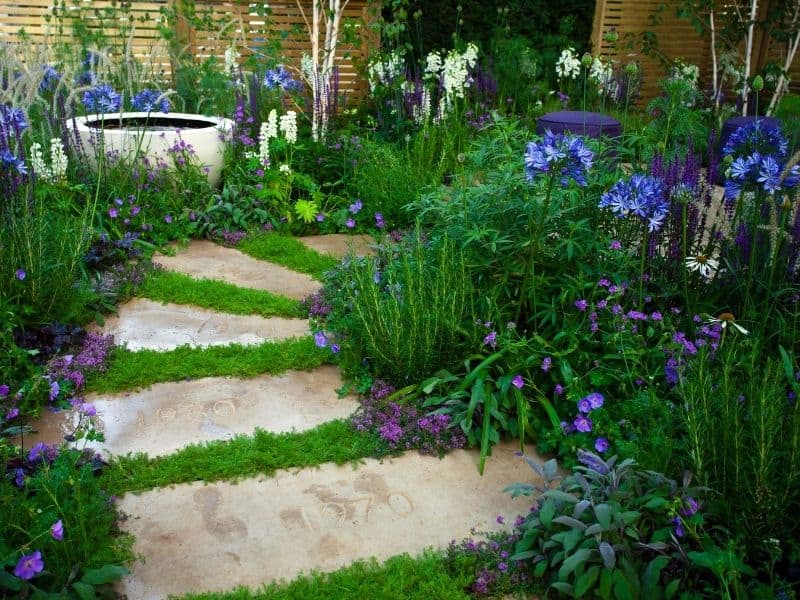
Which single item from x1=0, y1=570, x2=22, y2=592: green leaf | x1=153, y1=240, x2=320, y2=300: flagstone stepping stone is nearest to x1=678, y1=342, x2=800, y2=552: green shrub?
x1=0, y1=570, x2=22, y2=592: green leaf

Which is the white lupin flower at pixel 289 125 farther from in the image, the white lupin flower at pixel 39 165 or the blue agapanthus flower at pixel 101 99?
the white lupin flower at pixel 39 165

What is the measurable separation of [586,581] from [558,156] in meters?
1.35

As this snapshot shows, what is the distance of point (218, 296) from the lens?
12.3ft

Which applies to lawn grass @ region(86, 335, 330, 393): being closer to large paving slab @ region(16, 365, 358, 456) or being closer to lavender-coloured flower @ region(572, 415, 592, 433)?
large paving slab @ region(16, 365, 358, 456)

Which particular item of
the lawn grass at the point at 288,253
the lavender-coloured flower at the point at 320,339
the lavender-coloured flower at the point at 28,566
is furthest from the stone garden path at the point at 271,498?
the lawn grass at the point at 288,253

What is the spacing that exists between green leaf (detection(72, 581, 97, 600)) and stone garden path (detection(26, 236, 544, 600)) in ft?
0.56

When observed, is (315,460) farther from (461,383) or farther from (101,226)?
(101,226)

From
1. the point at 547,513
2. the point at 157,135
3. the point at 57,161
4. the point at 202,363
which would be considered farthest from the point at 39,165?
the point at 547,513

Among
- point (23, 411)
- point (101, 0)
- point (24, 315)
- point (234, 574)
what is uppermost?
point (101, 0)

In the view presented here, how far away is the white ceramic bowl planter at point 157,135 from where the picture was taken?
4680 mm

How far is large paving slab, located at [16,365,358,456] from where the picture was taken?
103 inches

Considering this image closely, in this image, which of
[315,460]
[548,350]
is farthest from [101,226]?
[548,350]

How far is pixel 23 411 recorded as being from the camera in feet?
8.66

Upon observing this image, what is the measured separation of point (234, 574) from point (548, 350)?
1386mm
